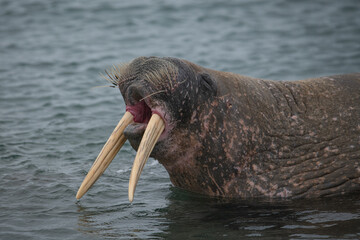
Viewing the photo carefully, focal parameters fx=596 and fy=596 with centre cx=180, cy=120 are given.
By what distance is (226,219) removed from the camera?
6930mm

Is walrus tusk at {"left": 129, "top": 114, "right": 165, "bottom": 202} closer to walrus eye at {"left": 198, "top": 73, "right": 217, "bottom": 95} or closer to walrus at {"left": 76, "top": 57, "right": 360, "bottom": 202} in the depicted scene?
walrus at {"left": 76, "top": 57, "right": 360, "bottom": 202}

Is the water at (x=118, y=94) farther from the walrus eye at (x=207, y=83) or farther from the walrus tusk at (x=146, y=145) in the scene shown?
the walrus eye at (x=207, y=83)

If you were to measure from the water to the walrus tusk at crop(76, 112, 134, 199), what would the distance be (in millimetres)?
485

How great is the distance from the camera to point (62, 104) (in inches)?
508

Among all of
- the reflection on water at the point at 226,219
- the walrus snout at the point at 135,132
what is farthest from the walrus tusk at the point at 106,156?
the reflection on water at the point at 226,219

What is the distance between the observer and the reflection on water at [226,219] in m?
6.48

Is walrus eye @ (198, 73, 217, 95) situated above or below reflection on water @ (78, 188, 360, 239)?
above

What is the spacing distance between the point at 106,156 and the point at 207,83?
147 cm

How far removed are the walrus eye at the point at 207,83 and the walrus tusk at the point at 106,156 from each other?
0.93 m

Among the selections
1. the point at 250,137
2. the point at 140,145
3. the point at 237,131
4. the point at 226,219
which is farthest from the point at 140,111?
the point at 226,219

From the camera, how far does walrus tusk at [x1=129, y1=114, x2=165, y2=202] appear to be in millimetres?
6223

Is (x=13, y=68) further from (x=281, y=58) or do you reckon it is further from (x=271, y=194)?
(x=271, y=194)

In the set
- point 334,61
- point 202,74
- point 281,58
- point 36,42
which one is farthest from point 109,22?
point 202,74

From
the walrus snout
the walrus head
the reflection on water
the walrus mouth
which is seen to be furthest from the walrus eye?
the reflection on water
